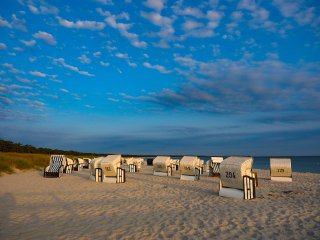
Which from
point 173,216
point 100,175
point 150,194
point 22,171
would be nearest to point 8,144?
point 22,171

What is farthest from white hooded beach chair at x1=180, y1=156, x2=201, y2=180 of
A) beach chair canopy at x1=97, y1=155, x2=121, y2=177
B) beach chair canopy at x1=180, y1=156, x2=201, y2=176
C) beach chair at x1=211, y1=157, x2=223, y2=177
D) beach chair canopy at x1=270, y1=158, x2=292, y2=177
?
beach chair canopy at x1=270, y1=158, x2=292, y2=177

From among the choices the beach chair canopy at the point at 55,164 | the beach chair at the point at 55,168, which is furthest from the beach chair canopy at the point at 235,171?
the beach chair canopy at the point at 55,164

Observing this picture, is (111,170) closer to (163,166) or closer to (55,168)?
(55,168)

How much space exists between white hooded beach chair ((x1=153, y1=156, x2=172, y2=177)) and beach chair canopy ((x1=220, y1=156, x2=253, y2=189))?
1110cm

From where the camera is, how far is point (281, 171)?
19891mm

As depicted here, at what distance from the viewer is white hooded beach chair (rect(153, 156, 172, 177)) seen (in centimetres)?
2327

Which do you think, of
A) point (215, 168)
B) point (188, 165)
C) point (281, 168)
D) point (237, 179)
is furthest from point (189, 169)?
point (237, 179)

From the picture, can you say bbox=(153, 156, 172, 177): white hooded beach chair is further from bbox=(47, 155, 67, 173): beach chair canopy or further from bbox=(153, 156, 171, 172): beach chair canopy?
bbox=(47, 155, 67, 173): beach chair canopy

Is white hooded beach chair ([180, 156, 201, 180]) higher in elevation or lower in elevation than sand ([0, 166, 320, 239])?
higher

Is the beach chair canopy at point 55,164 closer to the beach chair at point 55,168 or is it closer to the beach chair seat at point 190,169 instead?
the beach chair at point 55,168

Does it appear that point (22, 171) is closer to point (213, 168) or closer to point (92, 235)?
point (213, 168)

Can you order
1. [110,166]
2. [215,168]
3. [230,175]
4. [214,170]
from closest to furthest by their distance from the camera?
[230,175] → [110,166] → [214,170] → [215,168]

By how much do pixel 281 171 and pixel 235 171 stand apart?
986 centimetres

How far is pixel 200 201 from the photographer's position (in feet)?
36.2
